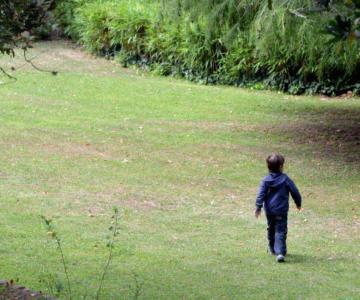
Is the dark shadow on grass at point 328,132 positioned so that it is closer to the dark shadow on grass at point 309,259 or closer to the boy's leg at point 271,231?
the dark shadow on grass at point 309,259

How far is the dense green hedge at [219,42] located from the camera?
14688 mm

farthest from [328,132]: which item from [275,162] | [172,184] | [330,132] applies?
[275,162]

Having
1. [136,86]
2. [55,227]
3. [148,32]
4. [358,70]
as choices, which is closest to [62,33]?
[148,32]

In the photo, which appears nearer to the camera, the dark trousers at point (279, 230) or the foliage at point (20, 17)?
the foliage at point (20, 17)

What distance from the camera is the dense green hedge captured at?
14688 millimetres

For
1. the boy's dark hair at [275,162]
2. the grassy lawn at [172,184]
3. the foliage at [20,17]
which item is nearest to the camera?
the foliage at [20,17]

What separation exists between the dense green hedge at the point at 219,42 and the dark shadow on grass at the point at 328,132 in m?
1.00

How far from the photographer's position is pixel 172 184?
13.1 meters

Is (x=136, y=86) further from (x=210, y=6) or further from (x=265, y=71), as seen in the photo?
(x=210, y=6)

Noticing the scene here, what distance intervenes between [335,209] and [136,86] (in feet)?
35.5

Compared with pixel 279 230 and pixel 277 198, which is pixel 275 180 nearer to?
pixel 277 198

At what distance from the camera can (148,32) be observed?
25344 millimetres

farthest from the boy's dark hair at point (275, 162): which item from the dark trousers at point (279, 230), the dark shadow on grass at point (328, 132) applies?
the dark shadow on grass at point (328, 132)

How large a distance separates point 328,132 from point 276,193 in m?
8.45
